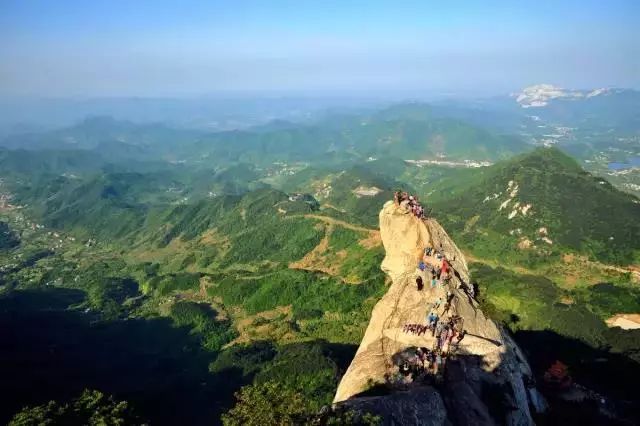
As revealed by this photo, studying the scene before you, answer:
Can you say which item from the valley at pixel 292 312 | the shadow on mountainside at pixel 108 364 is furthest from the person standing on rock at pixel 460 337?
the shadow on mountainside at pixel 108 364

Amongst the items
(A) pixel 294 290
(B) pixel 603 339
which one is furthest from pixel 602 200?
(A) pixel 294 290

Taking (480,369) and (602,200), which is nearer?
(480,369)

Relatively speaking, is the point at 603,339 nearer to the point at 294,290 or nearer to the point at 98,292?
the point at 294,290

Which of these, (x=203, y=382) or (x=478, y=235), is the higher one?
(x=478, y=235)

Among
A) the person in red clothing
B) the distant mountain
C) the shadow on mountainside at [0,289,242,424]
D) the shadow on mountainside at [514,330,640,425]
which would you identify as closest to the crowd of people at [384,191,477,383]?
the person in red clothing

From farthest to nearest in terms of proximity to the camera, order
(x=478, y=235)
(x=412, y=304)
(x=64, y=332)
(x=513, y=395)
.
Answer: (x=478, y=235) < (x=64, y=332) < (x=412, y=304) < (x=513, y=395)

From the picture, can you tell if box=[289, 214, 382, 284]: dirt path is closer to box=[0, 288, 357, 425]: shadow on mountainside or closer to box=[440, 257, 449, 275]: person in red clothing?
box=[0, 288, 357, 425]: shadow on mountainside
